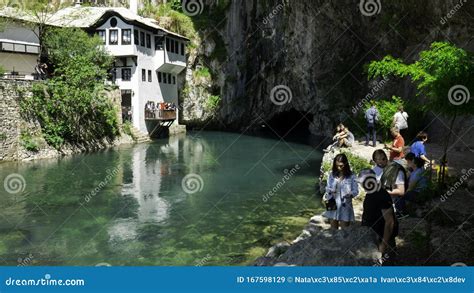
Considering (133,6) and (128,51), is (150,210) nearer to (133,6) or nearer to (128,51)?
(128,51)

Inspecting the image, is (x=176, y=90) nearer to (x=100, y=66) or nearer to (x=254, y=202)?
(x=100, y=66)

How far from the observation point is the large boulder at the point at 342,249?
6988 millimetres

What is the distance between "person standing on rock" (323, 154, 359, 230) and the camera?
8688mm

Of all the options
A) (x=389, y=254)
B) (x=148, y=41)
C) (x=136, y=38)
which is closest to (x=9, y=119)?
(x=136, y=38)

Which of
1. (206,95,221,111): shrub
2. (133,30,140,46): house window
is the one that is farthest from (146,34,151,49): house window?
(206,95,221,111): shrub

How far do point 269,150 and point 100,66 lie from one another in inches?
630

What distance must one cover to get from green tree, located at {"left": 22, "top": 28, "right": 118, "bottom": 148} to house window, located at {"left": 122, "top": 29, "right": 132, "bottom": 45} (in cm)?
278

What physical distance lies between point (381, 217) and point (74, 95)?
28.8m

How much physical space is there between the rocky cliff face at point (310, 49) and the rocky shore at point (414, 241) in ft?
41.9

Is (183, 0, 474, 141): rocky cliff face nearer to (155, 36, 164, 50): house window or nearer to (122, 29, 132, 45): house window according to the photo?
(155, 36, 164, 50): house window

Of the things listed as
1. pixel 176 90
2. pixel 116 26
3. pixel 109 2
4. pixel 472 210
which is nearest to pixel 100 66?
pixel 116 26

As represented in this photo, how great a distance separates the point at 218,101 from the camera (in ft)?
169

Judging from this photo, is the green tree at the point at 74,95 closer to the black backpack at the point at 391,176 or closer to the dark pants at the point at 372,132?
the dark pants at the point at 372,132

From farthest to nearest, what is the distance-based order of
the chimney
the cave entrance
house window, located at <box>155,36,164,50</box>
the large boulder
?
the cave entrance
the chimney
house window, located at <box>155,36,164,50</box>
the large boulder
